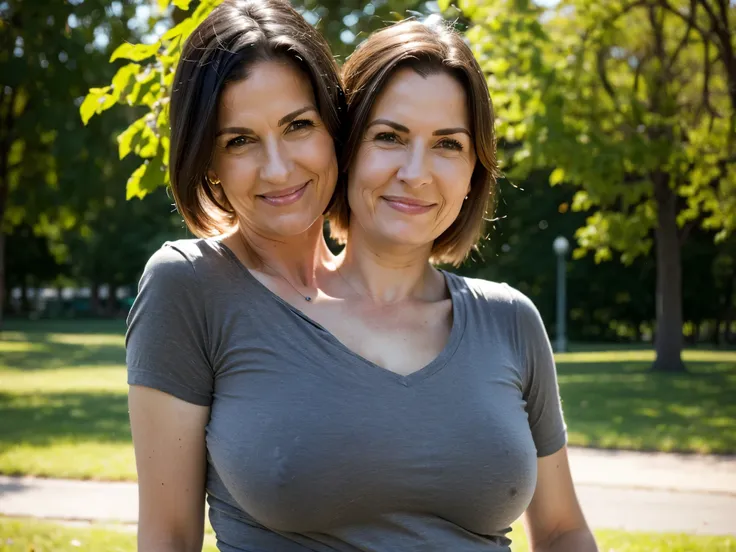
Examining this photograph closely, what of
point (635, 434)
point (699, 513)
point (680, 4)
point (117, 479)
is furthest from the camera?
point (680, 4)

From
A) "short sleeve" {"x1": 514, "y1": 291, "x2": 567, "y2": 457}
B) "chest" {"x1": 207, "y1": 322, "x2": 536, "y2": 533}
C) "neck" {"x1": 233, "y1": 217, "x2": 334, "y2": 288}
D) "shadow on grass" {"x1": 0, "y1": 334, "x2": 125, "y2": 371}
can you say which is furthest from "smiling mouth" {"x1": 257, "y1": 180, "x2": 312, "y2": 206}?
"shadow on grass" {"x1": 0, "y1": 334, "x2": 125, "y2": 371}

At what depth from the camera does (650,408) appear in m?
14.0

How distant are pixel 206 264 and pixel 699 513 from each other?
5.81 meters

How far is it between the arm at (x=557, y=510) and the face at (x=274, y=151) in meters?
0.81

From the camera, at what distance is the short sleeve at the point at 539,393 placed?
7.52ft

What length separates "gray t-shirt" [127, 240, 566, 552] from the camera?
6.35 feet

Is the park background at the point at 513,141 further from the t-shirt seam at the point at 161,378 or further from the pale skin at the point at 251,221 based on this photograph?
the t-shirt seam at the point at 161,378

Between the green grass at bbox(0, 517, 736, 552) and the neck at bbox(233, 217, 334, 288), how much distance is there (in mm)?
3675

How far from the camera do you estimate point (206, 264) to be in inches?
83.4

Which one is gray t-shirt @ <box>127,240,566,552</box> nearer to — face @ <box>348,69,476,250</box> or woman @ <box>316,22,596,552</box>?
woman @ <box>316,22,596,552</box>

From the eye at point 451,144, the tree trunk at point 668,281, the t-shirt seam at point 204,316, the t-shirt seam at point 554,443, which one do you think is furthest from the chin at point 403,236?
the tree trunk at point 668,281

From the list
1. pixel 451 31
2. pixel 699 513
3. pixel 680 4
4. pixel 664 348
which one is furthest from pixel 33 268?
pixel 451 31

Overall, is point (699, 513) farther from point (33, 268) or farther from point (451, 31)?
point (33, 268)

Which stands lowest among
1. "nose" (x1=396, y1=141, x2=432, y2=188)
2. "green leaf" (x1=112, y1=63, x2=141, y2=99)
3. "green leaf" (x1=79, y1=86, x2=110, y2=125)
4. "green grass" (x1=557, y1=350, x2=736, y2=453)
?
"green grass" (x1=557, y1=350, x2=736, y2=453)
